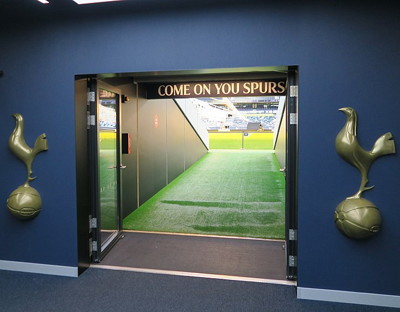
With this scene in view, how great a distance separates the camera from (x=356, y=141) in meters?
2.49

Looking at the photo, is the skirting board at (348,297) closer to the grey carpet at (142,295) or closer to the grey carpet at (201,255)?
the grey carpet at (142,295)

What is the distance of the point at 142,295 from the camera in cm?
276

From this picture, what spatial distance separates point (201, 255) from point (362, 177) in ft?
6.62

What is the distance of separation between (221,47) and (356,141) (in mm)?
1409

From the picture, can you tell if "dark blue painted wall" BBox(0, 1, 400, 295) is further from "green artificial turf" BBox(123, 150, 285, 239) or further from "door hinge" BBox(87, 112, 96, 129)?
"green artificial turf" BBox(123, 150, 285, 239)

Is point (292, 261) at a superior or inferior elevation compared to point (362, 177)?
inferior

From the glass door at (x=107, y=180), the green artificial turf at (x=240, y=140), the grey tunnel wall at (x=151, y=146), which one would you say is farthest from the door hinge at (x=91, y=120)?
the green artificial turf at (x=240, y=140)

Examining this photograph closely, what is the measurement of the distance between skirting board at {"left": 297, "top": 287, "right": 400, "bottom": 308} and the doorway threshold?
0.87ft

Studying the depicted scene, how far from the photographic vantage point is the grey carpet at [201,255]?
10.8 ft

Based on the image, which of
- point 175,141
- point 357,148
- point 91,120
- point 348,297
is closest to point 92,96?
point 91,120

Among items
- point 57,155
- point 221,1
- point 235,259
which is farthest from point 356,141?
point 57,155

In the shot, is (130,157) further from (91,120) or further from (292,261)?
(292,261)

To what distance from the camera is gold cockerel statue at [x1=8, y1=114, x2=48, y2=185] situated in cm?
306

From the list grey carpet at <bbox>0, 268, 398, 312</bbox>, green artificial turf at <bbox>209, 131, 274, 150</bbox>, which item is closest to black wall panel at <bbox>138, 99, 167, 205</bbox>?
grey carpet at <bbox>0, 268, 398, 312</bbox>
